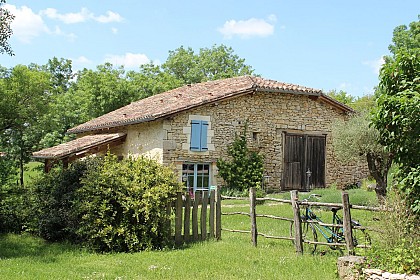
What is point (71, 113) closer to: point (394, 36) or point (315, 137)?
point (315, 137)

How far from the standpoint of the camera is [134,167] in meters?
10.3

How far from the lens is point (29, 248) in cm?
989

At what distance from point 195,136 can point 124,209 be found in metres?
10.1

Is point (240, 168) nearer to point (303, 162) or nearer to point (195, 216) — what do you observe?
point (303, 162)

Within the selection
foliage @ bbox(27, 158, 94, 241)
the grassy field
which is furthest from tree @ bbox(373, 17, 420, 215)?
foliage @ bbox(27, 158, 94, 241)

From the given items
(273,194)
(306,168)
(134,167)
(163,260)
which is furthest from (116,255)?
(306,168)

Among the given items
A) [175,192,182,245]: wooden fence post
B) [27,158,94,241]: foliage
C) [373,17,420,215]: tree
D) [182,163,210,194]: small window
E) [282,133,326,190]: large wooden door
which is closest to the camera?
[373,17,420,215]: tree

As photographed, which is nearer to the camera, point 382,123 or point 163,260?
point 382,123

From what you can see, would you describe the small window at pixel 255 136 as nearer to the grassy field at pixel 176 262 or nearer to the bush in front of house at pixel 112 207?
the grassy field at pixel 176 262

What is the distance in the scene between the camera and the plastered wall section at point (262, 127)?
1927cm

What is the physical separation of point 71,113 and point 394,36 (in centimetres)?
2302

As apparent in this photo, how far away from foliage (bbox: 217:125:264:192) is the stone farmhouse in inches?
11.7

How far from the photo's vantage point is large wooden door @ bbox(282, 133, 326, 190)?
21.6m

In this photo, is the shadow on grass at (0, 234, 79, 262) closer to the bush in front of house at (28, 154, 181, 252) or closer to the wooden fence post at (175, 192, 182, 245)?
the bush in front of house at (28, 154, 181, 252)
